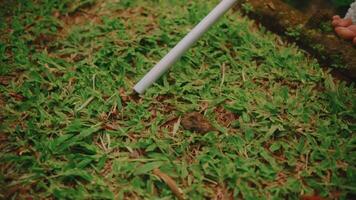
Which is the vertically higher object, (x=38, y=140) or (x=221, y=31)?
(x=221, y=31)

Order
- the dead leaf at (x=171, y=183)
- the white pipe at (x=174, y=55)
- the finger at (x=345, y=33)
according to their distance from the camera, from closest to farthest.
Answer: the dead leaf at (x=171, y=183), the white pipe at (x=174, y=55), the finger at (x=345, y=33)

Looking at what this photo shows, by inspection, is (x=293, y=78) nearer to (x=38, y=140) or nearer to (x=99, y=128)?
(x=99, y=128)

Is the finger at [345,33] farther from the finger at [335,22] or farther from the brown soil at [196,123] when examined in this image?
the brown soil at [196,123]

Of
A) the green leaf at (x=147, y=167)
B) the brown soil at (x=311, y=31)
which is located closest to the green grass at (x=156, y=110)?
the green leaf at (x=147, y=167)

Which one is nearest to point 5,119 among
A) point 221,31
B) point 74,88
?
point 74,88

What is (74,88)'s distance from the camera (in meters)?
2.82

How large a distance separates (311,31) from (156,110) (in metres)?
1.66

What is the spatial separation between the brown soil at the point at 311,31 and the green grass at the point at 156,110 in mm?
115

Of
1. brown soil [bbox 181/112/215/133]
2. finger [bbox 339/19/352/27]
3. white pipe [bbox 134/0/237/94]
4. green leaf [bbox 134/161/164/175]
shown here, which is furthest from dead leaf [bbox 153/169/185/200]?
finger [bbox 339/19/352/27]

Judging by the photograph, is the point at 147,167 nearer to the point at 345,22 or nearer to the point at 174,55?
the point at 174,55

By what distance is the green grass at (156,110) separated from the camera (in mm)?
2295

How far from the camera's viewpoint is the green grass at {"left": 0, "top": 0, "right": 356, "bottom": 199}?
2.29m

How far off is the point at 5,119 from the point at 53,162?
568 mm

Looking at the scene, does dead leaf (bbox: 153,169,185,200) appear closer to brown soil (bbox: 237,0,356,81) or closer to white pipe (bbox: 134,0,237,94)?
white pipe (bbox: 134,0,237,94)
